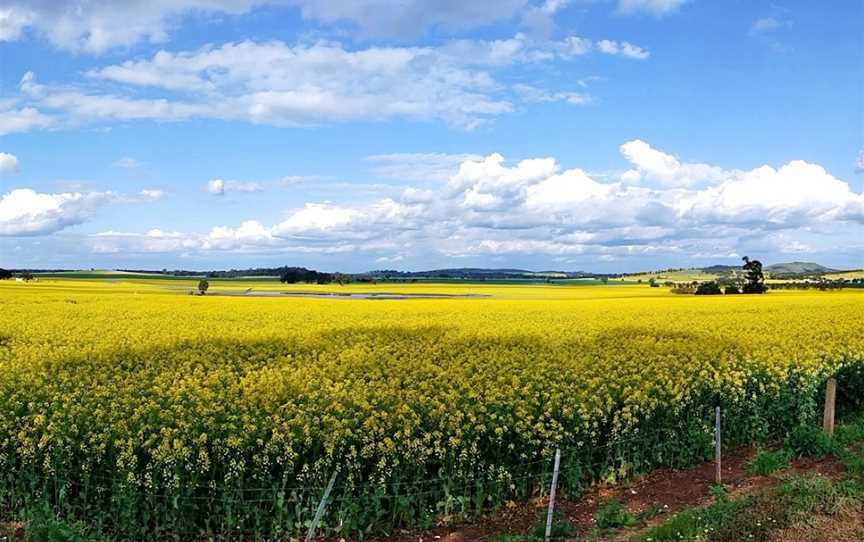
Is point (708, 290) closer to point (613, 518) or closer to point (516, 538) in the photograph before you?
point (613, 518)

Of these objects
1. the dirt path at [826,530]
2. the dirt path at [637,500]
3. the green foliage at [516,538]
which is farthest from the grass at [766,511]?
the green foliage at [516,538]

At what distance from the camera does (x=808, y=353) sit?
20359mm

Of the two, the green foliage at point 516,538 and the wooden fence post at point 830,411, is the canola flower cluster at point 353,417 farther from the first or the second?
the green foliage at point 516,538

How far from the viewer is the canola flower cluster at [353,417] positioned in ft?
35.4

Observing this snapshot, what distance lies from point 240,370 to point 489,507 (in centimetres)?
818

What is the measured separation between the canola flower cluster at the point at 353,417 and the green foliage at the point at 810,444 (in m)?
1.19

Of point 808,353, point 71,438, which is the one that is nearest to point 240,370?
point 71,438

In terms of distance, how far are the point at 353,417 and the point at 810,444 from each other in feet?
32.1

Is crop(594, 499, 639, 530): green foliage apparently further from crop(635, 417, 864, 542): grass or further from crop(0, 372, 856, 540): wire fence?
crop(0, 372, 856, 540): wire fence

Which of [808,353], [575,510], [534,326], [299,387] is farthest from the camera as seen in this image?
[534,326]

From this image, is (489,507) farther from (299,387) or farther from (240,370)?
(240,370)

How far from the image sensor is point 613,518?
11.5 meters

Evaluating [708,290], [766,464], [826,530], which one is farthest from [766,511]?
[708,290]

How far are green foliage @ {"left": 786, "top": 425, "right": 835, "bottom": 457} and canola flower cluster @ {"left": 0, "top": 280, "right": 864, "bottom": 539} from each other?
3.90 ft
